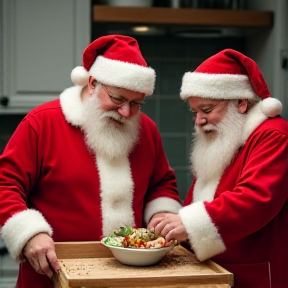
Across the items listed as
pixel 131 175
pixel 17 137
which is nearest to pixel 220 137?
pixel 131 175

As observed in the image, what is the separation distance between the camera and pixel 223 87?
6.32 ft

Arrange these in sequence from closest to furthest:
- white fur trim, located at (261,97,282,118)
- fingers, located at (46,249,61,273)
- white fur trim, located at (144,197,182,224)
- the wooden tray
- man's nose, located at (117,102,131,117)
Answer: the wooden tray → fingers, located at (46,249,61,273) → white fur trim, located at (261,97,282,118) → man's nose, located at (117,102,131,117) → white fur trim, located at (144,197,182,224)

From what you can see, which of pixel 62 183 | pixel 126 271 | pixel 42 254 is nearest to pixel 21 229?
pixel 42 254

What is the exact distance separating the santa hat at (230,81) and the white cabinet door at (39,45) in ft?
4.69

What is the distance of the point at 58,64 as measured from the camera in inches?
131

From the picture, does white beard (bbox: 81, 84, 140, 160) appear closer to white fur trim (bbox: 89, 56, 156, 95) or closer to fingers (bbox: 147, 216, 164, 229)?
white fur trim (bbox: 89, 56, 156, 95)

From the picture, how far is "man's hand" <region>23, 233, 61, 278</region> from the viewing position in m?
1.71

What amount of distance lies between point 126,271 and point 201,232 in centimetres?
23

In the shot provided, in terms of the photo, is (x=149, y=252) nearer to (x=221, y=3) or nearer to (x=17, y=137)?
(x=17, y=137)

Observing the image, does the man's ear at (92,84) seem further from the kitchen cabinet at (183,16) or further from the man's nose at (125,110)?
the kitchen cabinet at (183,16)

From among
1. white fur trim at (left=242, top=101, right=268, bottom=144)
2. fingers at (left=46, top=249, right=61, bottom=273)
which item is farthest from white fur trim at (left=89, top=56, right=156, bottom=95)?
fingers at (left=46, top=249, right=61, bottom=273)

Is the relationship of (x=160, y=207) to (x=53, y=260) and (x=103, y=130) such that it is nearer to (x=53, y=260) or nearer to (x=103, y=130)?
(x=103, y=130)

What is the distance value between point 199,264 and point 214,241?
9cm

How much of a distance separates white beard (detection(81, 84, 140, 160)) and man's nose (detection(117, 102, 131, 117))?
0.09 ft
